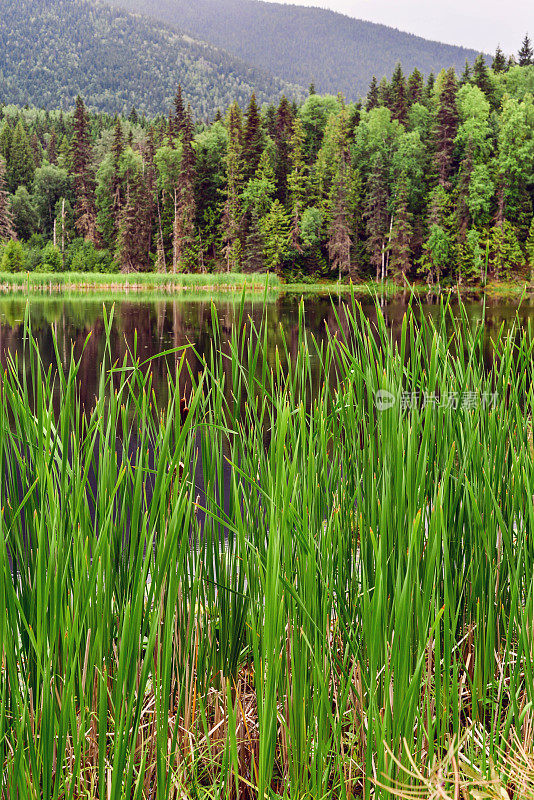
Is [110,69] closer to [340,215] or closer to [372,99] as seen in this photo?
[372,99]

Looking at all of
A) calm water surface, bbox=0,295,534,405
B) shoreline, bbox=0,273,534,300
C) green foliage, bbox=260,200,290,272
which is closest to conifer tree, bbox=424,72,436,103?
green foliage, bbox=260,200,290,272

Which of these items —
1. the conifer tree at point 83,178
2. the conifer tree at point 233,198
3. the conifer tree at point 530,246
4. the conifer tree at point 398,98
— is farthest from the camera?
the conifer tree at point 83,178

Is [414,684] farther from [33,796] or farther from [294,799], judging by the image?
[33,796]

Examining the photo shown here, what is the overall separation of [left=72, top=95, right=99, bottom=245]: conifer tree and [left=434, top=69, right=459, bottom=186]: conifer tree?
25129mm

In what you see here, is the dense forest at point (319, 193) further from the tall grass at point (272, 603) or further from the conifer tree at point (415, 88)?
the tall grass at point (272, 603)

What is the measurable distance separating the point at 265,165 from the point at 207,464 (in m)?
43.4

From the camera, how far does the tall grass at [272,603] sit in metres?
1.04

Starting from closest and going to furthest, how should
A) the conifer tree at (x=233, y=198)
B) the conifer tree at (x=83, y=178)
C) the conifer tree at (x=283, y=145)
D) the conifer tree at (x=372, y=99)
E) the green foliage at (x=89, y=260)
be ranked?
the conifer tree at (x=233, y=198) < the conifer tree at (x=283, y=145) < the green foliage at (x=89, y=260) < the conifer tree at (x=83, y=178) < the conifer tree at (x=372, y=99)

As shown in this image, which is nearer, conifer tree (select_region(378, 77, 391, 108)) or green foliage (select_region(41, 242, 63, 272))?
green foliage (select_region(41, 242, 63, 272))

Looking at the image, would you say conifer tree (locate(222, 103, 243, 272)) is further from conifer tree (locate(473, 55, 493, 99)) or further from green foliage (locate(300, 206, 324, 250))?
conifer tree (locate(473, 55, 493, 99))

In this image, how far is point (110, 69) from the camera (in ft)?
544

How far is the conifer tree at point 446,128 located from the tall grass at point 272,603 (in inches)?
1681

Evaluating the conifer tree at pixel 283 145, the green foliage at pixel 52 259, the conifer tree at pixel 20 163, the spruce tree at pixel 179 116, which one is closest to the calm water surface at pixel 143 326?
the conifer tree at pixel 283 145

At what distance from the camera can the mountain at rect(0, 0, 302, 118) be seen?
147 metres
